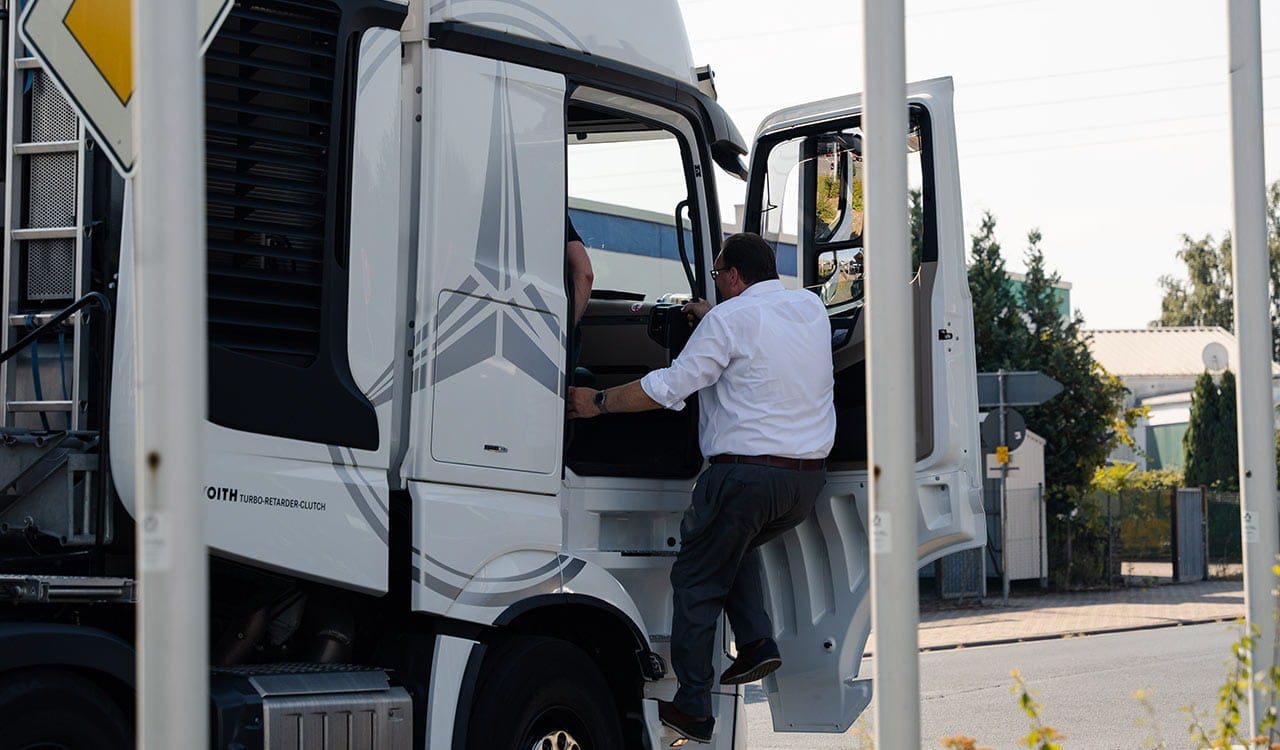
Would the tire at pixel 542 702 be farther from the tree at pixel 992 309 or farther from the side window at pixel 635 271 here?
the tree at pixel 992 309

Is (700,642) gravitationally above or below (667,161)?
below

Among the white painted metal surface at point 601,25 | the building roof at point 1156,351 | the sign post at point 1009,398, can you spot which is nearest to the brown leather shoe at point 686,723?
the white painted metal surface at point 601,25

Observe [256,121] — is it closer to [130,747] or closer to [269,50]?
[269,50]

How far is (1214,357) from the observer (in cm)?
4031

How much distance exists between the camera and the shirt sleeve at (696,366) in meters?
5.88

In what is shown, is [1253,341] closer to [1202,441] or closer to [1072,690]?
[1072,690]

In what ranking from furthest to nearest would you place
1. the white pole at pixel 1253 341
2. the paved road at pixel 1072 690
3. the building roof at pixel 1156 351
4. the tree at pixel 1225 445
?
the building roof at pixel 1156 351 < the tree at pixel 1225 445 < the paved road at pixel 1072 690 < the white pole at pixel 1253 341

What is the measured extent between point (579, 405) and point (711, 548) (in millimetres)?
708

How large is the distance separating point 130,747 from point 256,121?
1.89 m

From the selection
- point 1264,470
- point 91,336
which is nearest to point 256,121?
point 91,336

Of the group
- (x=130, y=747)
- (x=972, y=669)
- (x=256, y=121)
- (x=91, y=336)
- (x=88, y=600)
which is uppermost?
(x=256, y=121)

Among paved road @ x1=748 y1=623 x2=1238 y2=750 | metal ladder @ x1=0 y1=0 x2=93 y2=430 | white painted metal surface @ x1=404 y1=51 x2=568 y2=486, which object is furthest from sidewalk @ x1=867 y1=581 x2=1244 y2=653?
metal ladder @ x1=0 y1=0 x2=93 y2=430

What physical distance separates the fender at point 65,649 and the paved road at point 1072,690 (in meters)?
3.04

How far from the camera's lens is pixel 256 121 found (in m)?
4.95
